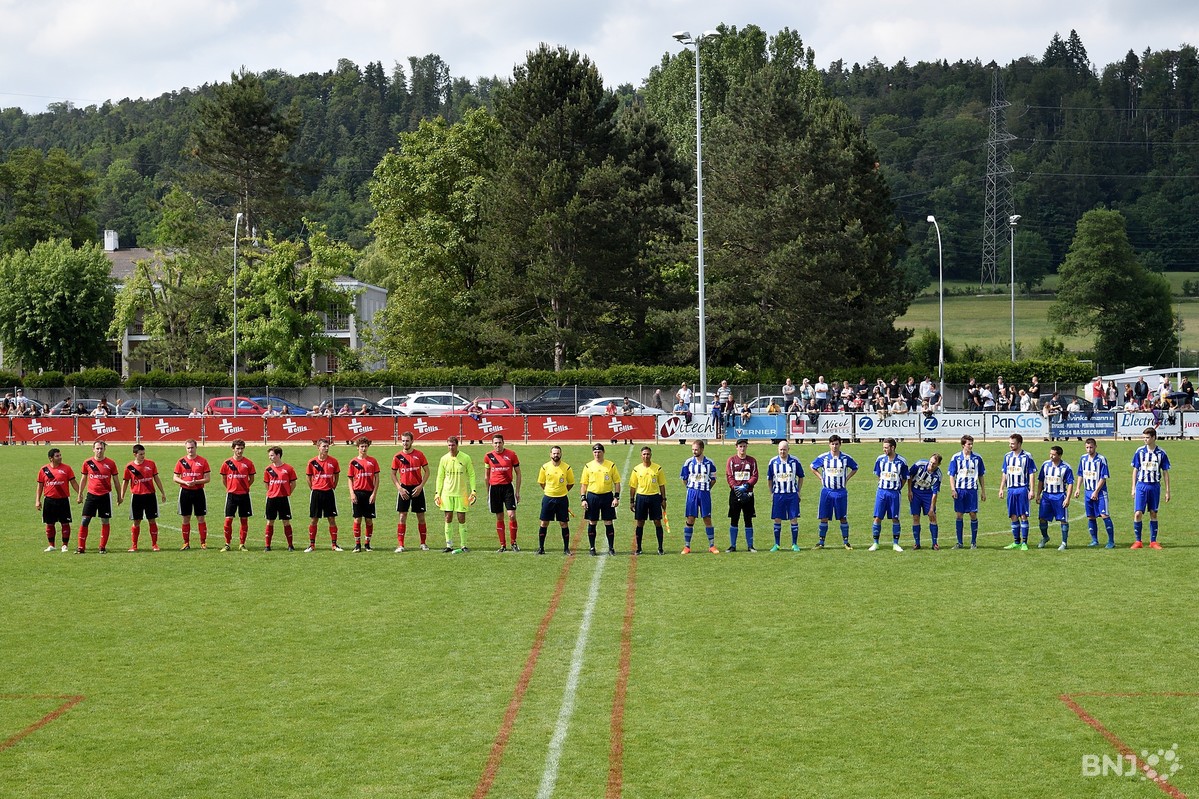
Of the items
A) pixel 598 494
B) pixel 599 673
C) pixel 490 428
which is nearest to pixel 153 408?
pixel 490 428

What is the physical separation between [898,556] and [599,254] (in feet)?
150

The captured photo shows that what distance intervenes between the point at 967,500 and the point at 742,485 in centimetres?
356

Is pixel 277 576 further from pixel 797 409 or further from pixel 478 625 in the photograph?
pixel 797 409

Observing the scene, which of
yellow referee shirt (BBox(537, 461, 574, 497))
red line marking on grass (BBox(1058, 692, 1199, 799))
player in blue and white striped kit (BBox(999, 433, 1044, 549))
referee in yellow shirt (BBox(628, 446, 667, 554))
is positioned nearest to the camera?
red line marking on grass (BBox(1058, 692, 1199, 799))

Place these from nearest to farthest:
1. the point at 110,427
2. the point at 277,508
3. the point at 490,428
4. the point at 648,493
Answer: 1. the point at 648,493
2. the point at 277,508
3. the point at 490,428
4. the point at 110,427

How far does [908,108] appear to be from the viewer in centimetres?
15262

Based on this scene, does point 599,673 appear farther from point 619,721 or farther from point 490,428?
point 490,428

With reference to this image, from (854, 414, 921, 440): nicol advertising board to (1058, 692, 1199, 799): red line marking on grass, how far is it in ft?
110

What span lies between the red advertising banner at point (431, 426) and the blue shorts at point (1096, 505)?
27.6 metres

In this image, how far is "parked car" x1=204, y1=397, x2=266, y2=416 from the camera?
5669 cm

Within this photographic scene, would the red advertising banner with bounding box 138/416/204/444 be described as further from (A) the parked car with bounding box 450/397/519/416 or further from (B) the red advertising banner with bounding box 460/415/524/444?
(A) the parked car with bounding box 450/397/519/416

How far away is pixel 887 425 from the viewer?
4425 centimetres

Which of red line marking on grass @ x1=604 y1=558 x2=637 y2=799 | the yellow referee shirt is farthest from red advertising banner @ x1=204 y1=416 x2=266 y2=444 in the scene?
red line marking on grass @ x1=604 y1=558 x2=637 y2=799

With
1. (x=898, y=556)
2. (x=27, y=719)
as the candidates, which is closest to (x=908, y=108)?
(x=898, y=556)
